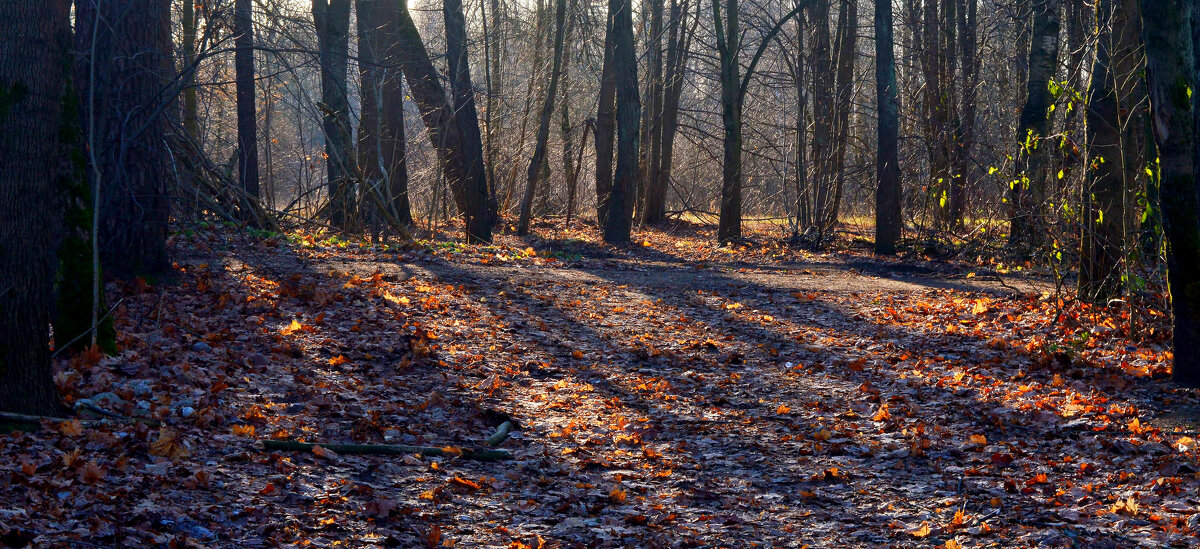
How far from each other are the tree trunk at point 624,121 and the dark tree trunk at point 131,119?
9.89 metres

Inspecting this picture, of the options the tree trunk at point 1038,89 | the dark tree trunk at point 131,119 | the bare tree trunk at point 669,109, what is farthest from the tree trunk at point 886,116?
the dark tree trunk at point 131,119

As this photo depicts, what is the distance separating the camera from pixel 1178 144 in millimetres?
5934

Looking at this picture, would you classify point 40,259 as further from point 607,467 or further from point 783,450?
point 783,450

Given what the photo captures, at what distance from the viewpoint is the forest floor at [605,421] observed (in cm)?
411

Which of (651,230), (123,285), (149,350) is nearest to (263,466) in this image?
(149,350)

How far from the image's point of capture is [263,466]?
4652 mm

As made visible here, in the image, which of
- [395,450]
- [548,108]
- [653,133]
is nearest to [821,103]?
[653,133]

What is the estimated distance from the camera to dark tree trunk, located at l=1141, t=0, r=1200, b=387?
588 cm

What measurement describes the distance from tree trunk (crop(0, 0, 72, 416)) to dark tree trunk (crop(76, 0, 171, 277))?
174cm

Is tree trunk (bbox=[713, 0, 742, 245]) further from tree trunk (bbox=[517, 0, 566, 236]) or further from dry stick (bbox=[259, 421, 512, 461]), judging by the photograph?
dry stick (bbox=[259, 421, 512, 461])

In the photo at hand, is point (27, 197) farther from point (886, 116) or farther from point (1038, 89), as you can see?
point (886, 116)

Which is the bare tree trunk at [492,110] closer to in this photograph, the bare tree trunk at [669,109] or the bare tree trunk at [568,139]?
the bare tree trunk at [568,139]

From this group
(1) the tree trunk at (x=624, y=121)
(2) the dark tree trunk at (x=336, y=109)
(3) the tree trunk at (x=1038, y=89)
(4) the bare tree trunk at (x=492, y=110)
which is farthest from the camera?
(4) the bare tree trunk at (x=492, y=110)

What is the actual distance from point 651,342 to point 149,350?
4.46m
